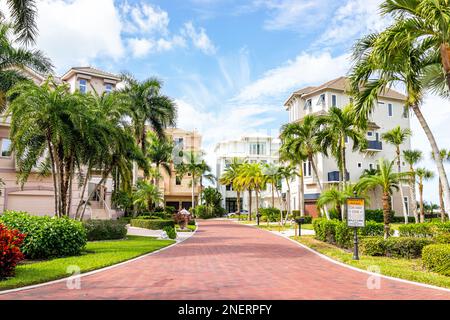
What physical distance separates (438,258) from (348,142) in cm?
3341

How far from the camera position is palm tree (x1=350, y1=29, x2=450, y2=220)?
520 inches

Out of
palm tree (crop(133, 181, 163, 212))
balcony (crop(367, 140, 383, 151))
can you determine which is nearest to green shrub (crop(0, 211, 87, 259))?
palm tree (crop(133, 181, 163, 212))

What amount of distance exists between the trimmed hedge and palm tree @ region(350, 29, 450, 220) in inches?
95.4

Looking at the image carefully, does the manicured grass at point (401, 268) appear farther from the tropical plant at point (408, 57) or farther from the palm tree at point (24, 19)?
the palm tree at point (24, 19)

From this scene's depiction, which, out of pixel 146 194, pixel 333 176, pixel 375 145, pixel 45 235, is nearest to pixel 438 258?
pixel 45 235

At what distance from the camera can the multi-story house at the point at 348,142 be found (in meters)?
41.1

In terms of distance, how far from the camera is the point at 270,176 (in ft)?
149

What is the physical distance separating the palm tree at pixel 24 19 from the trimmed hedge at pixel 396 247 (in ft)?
52.4

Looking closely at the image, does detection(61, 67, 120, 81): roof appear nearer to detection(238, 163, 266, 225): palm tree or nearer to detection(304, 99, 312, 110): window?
detection(238, 163, 266, 225): palm tree

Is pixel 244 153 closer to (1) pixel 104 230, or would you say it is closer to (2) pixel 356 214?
(1) pixel 104 230

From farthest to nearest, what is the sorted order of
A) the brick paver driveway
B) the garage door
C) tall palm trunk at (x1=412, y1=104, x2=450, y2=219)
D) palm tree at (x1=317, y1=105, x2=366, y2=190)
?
the garage door → palm tree at (x1=317, y1=105, x2=366, y2=190) → tall palm trunk at (x1=412, y1=104, x2=450, y2=219) → the brick paver driveway
